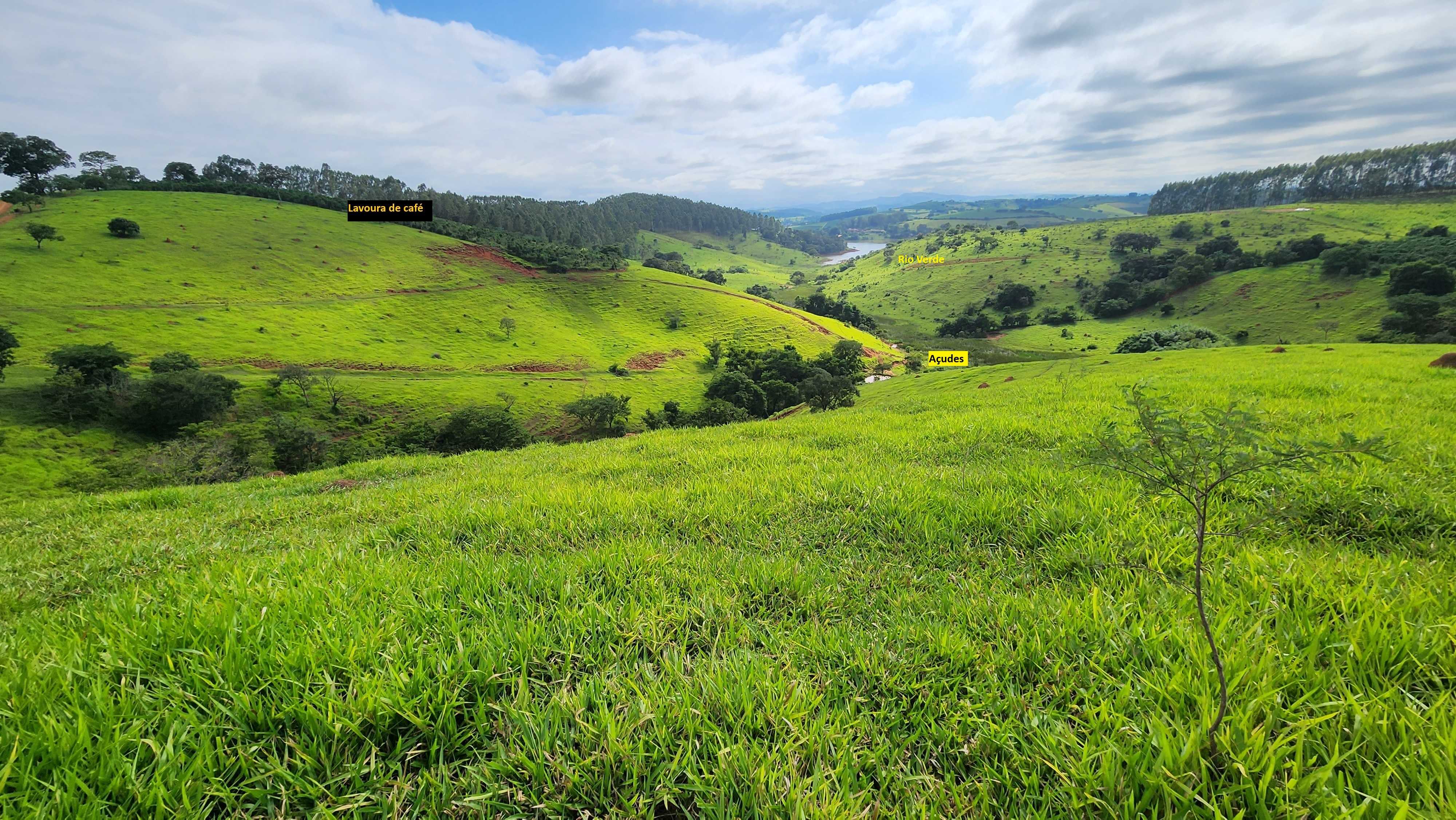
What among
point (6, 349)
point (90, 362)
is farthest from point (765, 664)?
point (6, 349)

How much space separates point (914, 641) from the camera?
2.70 meters

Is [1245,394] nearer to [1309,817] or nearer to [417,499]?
[1309,817]

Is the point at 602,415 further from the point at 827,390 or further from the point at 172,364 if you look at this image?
the point at 172,364

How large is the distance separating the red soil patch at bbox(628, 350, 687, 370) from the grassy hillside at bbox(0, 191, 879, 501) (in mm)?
470

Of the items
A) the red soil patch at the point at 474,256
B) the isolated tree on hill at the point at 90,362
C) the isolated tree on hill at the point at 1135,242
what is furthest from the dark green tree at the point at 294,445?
the isolated tree on hill at the point at 1135,242

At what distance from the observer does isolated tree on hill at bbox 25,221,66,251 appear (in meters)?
80.3

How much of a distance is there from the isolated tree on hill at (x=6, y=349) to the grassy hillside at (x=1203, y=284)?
152 meters

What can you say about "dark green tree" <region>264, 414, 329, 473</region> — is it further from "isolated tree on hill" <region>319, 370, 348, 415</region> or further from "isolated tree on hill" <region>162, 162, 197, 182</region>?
"isolated tree on hill" <region>162, 162, 197, 182</region>

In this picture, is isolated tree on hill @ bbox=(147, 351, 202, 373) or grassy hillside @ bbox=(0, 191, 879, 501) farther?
grassy hillside @ bbox=(0, 191, 879, 501)

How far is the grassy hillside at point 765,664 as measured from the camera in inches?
68.4

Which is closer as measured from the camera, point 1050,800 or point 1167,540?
point 1050,800

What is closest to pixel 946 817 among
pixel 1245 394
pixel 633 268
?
pixel 1245 394

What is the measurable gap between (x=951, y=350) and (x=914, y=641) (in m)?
125

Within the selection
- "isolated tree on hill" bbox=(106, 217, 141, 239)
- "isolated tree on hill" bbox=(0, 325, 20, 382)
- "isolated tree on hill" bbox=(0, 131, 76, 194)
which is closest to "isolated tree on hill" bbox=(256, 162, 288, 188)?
"isolated tree on hill" bbox=(0, 131, 76, 194)
